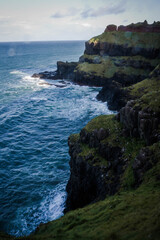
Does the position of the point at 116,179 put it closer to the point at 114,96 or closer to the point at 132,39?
the point at 114,96

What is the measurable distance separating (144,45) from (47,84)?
4805 cm

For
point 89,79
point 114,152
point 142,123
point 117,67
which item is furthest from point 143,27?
point 114,152

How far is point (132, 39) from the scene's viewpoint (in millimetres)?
93125

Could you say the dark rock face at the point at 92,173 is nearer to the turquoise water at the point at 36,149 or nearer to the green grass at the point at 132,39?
the turquoise water at the point at 36,149

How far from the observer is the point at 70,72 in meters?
102

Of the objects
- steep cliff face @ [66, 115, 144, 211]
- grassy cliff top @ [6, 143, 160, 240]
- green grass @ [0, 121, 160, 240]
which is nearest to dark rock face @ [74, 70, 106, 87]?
steep cliff face @ [66, 115, 144, 211]

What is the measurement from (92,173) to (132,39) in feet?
280

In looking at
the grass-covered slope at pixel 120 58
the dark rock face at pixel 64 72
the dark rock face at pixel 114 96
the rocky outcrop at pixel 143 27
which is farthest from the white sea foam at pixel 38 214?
the rocky outcrop at pixel 143 27

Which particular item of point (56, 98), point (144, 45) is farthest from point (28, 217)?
point (144, 45)

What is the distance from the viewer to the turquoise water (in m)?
27.2

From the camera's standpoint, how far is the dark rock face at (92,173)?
22641 millimetres

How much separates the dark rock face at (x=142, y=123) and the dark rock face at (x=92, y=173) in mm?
3033

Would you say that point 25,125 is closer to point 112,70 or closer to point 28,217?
point 28,217

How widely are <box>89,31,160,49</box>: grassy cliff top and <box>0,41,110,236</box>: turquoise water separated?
31.7 meters
